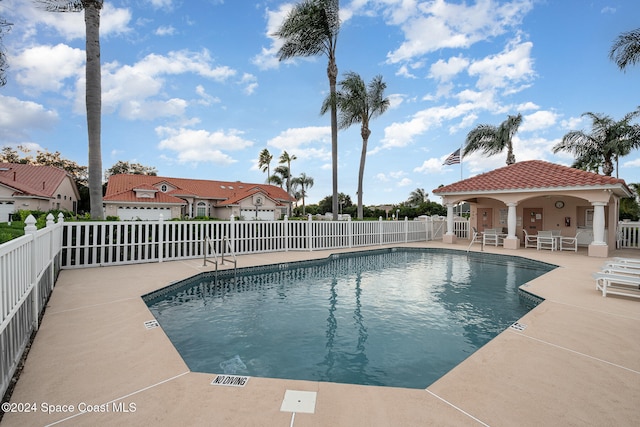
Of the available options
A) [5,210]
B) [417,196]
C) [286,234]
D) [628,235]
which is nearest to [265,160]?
[417,196]

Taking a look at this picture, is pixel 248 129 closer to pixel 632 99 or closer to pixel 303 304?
pixel 303 304

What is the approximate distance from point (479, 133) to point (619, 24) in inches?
562

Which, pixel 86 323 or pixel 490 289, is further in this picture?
pixel 490 289

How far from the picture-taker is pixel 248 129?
800 inches

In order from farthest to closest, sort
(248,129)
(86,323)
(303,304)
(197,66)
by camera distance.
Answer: (248,129) → (197,66) → (303,304) → (86,323)

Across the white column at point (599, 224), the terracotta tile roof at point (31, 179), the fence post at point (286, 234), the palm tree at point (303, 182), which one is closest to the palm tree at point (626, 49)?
the white column at point (599, 224)

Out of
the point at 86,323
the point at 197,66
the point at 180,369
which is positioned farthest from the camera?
the point at 197,66

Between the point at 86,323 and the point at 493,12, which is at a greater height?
the point at 493,12

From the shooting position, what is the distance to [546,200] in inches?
650

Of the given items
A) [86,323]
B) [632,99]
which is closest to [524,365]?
[86,323]

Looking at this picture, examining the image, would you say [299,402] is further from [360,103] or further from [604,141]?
[604,141]

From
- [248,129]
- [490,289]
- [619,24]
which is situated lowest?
[490,289]

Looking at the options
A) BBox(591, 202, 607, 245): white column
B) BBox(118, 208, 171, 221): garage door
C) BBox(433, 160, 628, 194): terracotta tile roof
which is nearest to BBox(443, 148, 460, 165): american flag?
BBox(433, 160, 628, 194): terracotta tile roof

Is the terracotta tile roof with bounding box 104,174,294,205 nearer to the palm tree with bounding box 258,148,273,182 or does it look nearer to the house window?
the house window
